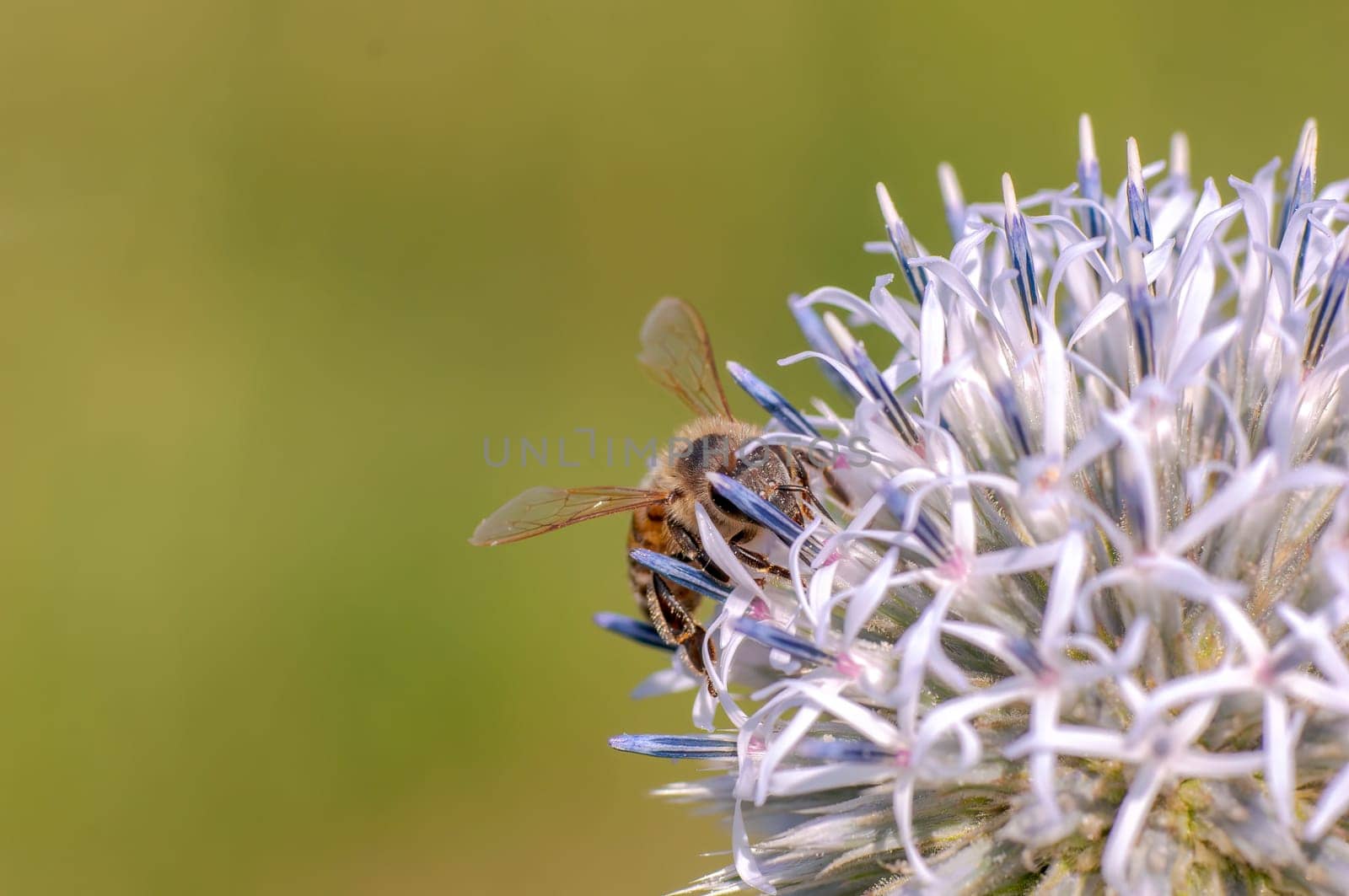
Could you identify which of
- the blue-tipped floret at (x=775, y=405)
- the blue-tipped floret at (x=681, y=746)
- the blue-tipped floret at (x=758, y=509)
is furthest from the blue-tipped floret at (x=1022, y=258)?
the blue-tipped floret at (x=681, y=746)

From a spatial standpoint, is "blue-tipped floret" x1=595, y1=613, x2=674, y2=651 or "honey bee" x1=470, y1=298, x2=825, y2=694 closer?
"honey bee" x1=470, y1=298, x2=825, y2=694

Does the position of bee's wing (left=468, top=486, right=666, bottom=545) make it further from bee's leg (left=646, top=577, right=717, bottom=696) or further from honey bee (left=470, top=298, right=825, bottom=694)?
bee's leg (left=646, top=577, right=717, bottom=696)

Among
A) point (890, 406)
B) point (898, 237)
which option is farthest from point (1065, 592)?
point (898, 237)

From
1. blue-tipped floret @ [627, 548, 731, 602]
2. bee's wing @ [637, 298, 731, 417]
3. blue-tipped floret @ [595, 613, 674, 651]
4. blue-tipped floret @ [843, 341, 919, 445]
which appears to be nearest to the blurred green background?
bee's wing @ [637, 298, 731, 417]

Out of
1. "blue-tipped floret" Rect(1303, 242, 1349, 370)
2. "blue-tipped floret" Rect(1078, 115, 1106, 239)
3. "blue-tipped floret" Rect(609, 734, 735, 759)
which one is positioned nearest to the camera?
"blue-tipped floret" Rect(1303, 242, 1349, 370)

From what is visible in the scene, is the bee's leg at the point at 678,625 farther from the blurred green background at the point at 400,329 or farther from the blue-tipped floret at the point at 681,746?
the blurred green background at the point at 400,329

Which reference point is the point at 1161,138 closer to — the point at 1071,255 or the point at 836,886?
the point at 1071,255

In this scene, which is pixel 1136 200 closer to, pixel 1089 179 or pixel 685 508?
pixel 1089 179
